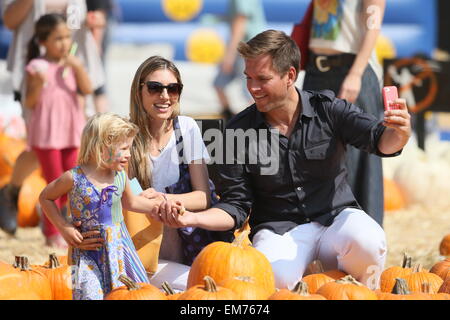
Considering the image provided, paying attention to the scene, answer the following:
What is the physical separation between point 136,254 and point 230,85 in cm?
641

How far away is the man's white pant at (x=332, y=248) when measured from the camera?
3461 mm

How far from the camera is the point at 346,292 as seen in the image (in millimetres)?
Answer: 2977

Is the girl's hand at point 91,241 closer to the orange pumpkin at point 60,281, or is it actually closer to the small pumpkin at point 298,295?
the orange pumpkin at point 60,281

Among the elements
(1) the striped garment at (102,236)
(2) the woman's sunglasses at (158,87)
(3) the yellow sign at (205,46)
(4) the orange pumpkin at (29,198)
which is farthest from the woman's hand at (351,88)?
(3) the yellow sign at (205,46)

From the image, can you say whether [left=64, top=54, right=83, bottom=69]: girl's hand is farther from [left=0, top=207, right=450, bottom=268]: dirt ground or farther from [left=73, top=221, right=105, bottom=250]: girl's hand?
[left=73, top=221, right=105, bottom=250]: girl's hand

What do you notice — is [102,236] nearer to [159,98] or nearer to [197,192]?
[197,192]

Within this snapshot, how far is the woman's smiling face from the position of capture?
12.1 ft

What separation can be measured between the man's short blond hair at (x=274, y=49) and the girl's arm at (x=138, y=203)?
2.22 ft

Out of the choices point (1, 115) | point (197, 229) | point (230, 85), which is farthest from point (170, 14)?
point (197, 229)

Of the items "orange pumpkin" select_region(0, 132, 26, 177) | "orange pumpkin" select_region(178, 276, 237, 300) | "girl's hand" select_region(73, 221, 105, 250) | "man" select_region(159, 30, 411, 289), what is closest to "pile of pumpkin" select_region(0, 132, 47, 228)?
"orange pumpkin" select_region(0, 132, 26, 177)

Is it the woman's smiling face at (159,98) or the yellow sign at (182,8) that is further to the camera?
the yellow sign at (182,8)

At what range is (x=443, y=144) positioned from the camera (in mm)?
8047

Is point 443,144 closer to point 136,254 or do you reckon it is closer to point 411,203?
point 411,203

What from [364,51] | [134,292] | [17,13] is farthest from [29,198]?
[134,292]
